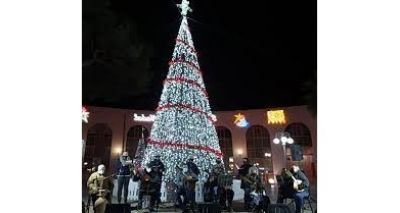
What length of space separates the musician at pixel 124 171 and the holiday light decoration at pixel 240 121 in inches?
39.8

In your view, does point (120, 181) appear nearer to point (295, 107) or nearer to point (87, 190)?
point (87, 190)

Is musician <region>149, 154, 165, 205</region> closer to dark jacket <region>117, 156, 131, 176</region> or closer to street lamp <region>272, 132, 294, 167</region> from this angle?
dark jacket <region>117, 156, 131, 176</region>

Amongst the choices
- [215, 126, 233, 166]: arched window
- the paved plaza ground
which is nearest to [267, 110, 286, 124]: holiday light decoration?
[215, 126, 233, 166]: arched window

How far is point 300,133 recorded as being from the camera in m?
3.74

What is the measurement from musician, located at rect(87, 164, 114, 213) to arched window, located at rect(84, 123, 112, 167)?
81mm

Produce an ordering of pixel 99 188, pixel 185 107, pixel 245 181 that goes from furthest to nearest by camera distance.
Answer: pixel 185 107, pixel 245 181, pixel 99 188

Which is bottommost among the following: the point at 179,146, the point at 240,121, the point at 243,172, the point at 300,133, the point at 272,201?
the point at 272,201

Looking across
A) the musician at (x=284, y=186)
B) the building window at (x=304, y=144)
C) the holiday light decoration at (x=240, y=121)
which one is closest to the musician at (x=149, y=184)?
the holiday light decoration at (x=240, y=121)

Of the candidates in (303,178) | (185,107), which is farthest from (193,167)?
(303,178)

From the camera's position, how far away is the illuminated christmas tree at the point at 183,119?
3715 millimetres

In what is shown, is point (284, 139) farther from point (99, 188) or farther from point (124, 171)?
point (99, 188)

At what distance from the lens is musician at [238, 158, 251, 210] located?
368 cm

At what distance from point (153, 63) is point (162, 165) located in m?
0.93

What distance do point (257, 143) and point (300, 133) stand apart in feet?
1.31
